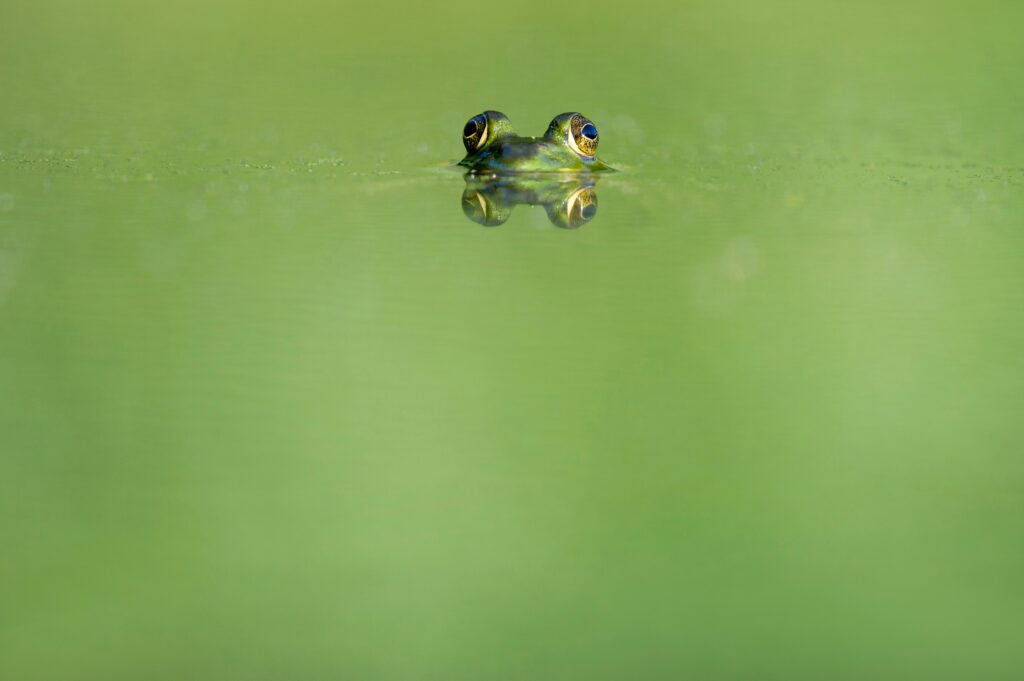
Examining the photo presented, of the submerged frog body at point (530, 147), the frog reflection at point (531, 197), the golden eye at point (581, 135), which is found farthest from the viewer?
the golden eye at point (581, 135)

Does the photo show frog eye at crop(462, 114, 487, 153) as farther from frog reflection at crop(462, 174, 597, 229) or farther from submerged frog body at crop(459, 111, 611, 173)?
frog reflection at crop(462, 174, 597, 229)

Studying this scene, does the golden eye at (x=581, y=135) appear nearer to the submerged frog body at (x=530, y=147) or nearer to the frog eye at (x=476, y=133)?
the submerged frog body at (x=530, y=147)

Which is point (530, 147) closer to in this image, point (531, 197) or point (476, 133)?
point (476, 133)

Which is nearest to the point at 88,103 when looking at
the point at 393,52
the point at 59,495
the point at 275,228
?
the point at 393,52

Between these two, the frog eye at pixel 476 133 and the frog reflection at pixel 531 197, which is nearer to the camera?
the frog reflection at pixel 531 197

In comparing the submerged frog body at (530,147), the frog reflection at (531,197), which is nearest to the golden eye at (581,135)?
the submerged frog body at (530,147)

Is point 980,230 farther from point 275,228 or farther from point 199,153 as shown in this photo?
point 199,153

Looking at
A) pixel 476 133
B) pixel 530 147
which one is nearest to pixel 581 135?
pixel 530 147

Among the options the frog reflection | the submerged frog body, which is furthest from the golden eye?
the frog reflection
